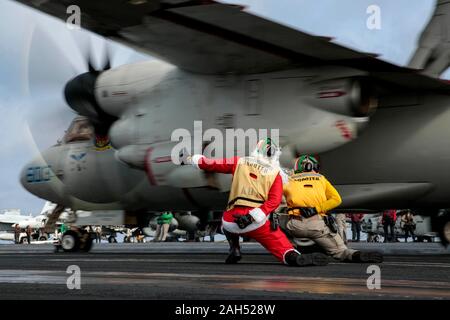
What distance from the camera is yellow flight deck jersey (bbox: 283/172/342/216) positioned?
962 centimetres

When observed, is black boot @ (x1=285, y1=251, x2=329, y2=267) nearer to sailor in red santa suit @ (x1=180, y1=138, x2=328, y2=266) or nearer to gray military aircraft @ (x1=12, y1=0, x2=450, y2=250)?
sailor in red santa suit @ (x1=180, y1=138, x2=328, y2=266)

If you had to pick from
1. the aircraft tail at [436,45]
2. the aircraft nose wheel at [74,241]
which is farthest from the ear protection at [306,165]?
the aircraft nose wheel at [74,241]

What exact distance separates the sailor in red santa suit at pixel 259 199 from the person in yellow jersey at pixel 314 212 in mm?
573

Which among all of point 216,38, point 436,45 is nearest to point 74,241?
point 216,38

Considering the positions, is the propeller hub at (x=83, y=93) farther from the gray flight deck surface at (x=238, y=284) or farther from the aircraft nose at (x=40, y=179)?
the gray flight deck surface at (x=238, y=284)

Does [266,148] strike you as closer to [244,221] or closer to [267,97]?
[244,221]

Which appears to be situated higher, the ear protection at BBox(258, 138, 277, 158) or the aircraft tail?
the aircraft tail

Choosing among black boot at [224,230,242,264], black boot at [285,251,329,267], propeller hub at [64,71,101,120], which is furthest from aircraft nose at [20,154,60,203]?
black boot at [285,251,329,267]

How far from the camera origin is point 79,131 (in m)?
16.6

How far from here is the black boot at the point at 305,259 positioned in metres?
8.70

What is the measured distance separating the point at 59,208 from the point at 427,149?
932 centimetres

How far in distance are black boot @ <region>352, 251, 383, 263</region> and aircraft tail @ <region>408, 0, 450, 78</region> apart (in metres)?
5.00
